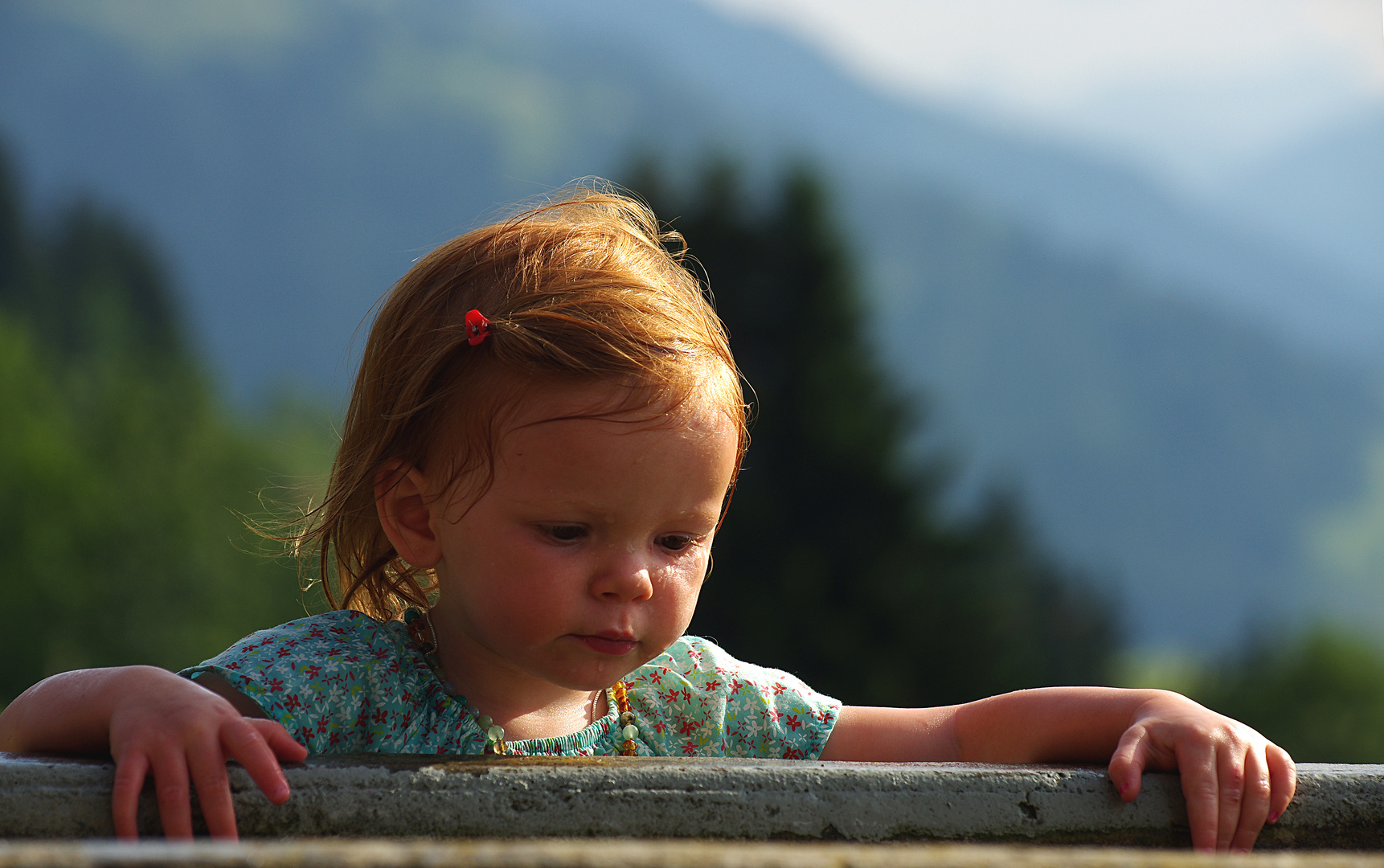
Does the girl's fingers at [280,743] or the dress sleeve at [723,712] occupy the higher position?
the girl's fingers at [280,743]

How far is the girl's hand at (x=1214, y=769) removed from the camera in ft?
5.78

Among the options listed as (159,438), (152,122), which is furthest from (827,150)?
(159,438)

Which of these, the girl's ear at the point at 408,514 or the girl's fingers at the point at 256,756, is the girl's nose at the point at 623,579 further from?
the girl's fingers at the point at 256,756

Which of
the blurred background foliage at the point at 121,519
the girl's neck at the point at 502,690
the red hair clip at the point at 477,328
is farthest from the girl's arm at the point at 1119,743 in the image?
the blurred background foliage at the point at 121,519

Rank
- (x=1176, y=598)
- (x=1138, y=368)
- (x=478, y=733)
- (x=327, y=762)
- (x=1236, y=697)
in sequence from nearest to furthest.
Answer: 1. (x=327, y=762)
2. (x=478, y=733)
3. (x=1236, y=697)
4. (x=1176, y=598)
5. (x=1138, y=368)

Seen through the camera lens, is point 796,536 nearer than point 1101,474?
Yes

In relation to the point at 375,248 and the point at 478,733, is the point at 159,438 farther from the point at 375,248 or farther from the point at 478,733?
the point at 375,248

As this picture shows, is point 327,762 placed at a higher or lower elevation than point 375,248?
higher

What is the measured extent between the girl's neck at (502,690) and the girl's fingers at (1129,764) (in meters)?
1.05

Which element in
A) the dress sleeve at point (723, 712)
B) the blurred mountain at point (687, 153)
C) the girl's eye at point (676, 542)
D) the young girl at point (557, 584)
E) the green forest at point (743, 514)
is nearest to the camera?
the young girl at point (557, 584)

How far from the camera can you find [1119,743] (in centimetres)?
197

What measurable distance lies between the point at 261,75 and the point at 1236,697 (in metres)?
109

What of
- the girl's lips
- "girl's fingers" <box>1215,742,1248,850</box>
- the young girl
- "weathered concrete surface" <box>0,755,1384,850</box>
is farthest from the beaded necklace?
"girl's fingers" <box>1215,742,1248,850</box>

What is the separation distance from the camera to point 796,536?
69.5 feet
